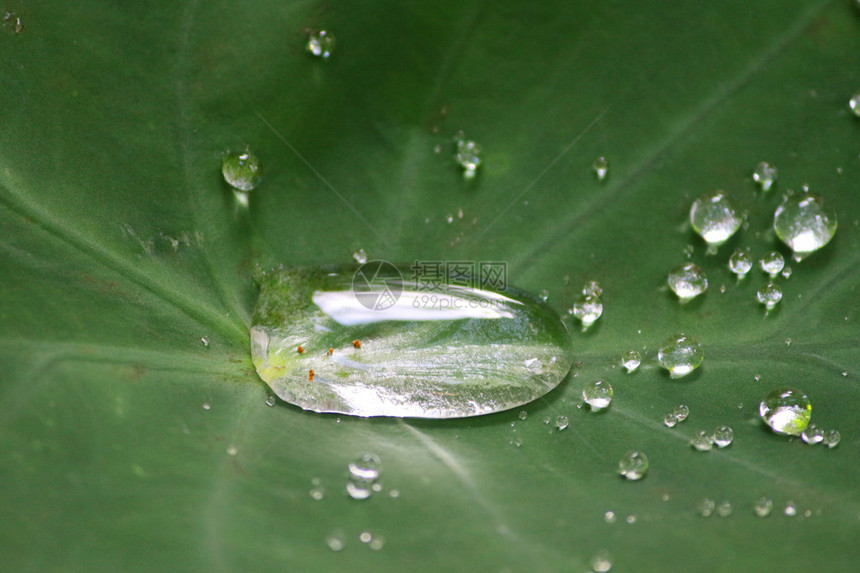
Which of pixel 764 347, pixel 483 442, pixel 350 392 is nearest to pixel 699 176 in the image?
pixel 764 347

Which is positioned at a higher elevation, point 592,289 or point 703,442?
point 592,289

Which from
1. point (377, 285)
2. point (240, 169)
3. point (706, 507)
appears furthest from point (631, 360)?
point (240, 169)

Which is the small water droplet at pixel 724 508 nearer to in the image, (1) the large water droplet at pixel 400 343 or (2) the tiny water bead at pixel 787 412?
(2) the tiny water bead at pixel 787 412

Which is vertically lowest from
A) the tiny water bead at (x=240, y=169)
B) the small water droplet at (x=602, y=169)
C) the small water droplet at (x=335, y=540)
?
the small water droplet at (x=335, y=540)

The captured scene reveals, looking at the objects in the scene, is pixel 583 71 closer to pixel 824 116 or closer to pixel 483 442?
pixel 824 116

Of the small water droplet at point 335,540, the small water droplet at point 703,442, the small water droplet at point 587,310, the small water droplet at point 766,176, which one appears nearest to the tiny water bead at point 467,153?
the small water droplet at point 587,310

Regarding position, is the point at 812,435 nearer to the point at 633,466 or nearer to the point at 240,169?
the point at 633,466
